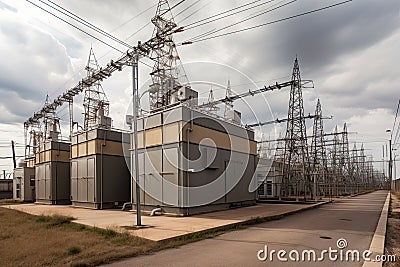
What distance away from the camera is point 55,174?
29.7 metres

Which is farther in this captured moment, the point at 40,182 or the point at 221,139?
the point at 40,182

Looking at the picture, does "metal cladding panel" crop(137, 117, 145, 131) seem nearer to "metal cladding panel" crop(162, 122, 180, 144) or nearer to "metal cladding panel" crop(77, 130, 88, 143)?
"metal cladding panel" crop(162, 122, 180, 144)

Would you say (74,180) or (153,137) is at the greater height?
(153,137)

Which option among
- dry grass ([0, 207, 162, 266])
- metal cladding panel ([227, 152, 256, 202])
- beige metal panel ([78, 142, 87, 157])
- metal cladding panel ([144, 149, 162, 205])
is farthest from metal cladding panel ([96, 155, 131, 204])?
dry grass ([0, 207, 162, 266])

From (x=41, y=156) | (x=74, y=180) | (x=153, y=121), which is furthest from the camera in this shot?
(x=41, y=156)

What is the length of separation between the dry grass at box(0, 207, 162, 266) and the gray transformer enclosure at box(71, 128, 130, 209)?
33.8 ft

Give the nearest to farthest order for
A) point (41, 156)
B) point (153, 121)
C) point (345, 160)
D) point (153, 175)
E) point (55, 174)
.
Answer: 1. point (153, 175)
2. point (153, 121)
3. point (55, 174)
4. point (41, 156)
5. point (345, 160)

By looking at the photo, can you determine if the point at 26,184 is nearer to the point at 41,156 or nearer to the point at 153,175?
the point at 41,156

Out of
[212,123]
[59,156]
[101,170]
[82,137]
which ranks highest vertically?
[212,123]

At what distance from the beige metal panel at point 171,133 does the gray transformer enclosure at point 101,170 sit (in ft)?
26.3

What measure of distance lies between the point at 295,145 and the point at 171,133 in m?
16.2

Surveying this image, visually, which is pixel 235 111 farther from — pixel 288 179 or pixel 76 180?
pixel 76 180

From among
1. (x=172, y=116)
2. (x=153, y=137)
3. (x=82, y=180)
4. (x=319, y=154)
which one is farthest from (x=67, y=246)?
(x=319, y=154)

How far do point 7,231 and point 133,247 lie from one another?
664 centimetres
